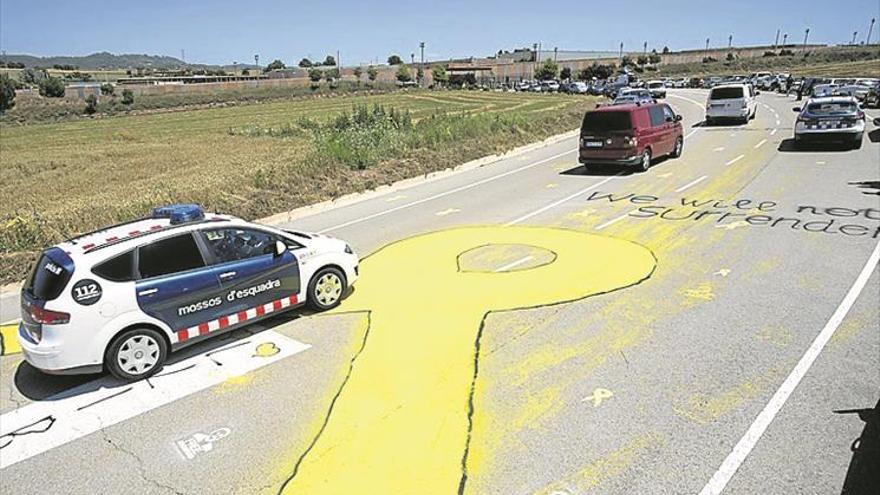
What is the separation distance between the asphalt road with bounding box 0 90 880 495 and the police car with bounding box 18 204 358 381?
16.8 inches

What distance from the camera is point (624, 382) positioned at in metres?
6.17

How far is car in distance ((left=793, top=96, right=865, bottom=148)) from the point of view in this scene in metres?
20.0

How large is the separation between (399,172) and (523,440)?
15.6m

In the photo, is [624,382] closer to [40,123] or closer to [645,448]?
[645,448]

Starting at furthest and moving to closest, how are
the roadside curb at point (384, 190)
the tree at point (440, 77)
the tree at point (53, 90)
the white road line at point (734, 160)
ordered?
the tree at point (440, 77), the tree at point (53, 90), the white road line at point (734, 160), the roadside curb at point (384, 190)

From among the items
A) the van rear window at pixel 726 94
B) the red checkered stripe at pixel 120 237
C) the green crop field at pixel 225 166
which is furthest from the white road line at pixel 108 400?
the van rear window at pixel 726 94

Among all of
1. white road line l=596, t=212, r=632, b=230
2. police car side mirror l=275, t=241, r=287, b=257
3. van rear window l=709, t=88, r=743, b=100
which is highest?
van rear window l=709, t=88, r=743, b=100

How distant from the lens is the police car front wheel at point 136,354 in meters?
6.55

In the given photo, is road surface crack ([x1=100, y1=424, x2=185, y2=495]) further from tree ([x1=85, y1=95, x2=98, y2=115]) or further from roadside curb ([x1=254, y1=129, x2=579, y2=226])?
tree ([x1=85, y1=95, x2=98, y2=115])

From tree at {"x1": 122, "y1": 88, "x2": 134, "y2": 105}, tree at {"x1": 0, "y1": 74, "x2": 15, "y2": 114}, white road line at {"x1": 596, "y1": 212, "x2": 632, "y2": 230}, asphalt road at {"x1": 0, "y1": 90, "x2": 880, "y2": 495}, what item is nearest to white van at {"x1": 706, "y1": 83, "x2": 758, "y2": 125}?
white road line at {"x1": 596, "y1": 212, "x2": 632, "y2": 230}

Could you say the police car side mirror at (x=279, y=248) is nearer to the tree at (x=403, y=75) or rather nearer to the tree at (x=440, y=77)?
→ the tree at (x=440, y=77)

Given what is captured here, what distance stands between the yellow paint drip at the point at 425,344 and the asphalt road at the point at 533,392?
0.09 ft

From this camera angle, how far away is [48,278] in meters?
6.46

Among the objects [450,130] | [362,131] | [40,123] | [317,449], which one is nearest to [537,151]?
[450,130]
